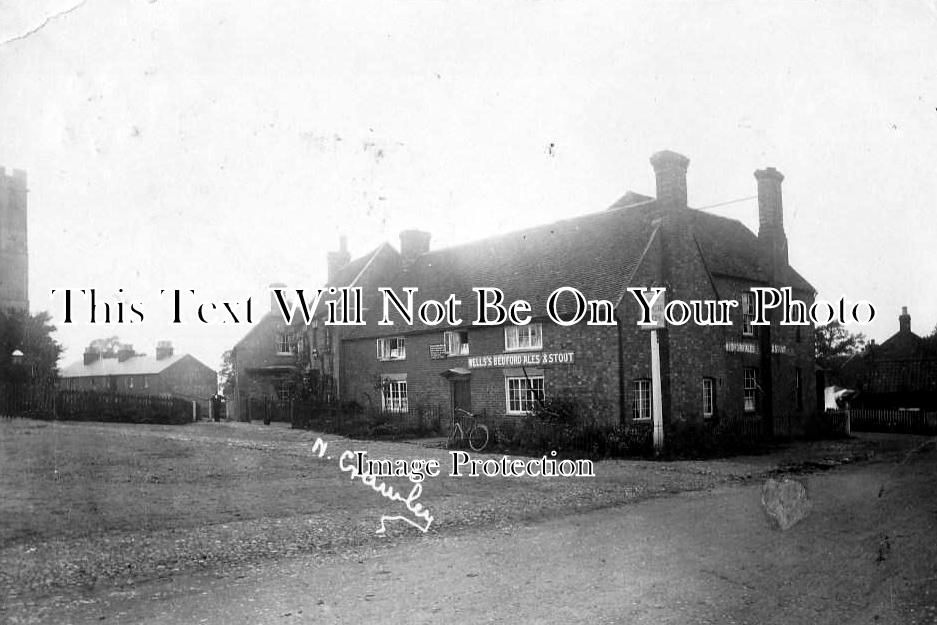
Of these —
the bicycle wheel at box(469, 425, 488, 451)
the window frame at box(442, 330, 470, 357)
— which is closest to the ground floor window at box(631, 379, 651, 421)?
the bicycle wheel at box(469, 425, 488, 451)

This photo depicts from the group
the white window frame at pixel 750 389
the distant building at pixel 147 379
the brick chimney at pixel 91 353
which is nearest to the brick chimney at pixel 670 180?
the white window frame at pixel 750 389

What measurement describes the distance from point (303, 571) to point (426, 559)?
1.27 m

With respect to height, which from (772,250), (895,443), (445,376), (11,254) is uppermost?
(772,250)

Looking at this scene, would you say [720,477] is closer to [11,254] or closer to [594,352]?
[594,352]

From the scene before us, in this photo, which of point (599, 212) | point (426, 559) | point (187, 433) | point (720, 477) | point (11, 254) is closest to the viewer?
point (11, 254)

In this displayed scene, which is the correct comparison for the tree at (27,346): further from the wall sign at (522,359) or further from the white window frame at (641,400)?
the white window frame at (641,400)

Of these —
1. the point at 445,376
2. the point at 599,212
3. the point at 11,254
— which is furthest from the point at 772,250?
the point at 11,254

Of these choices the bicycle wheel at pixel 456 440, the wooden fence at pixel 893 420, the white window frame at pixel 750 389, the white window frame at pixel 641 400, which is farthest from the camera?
the white window frame at pixel 750 389

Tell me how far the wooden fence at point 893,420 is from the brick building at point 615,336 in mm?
1977

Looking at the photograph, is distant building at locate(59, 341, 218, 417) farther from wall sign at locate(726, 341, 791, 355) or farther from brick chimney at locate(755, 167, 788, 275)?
brick chimney at locate(755, 167, 788, 275)

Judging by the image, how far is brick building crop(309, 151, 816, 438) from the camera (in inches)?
781

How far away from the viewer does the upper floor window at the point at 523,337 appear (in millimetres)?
21188

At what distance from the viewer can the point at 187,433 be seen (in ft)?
69.5

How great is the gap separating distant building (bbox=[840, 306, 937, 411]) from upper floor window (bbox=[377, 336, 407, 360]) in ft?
53.8
